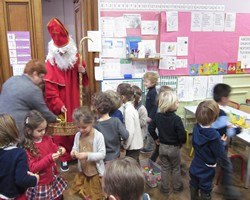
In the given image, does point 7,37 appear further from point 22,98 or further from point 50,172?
point 50,172

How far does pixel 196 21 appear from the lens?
12.7 feet

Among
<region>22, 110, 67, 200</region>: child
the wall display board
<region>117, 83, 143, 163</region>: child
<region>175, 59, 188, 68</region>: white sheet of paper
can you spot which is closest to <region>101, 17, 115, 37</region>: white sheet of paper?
the wall display board

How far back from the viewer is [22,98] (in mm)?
2199

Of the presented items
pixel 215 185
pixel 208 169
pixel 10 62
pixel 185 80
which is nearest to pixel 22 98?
pixel 10 62

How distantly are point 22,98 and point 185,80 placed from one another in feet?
8.55

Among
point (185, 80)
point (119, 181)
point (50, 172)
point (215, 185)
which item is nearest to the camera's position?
point (119, 181)

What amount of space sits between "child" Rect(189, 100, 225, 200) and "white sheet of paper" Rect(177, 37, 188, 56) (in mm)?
2025

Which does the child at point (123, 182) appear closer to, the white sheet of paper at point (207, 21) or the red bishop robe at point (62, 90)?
the red bishop robe at point (62, 90)

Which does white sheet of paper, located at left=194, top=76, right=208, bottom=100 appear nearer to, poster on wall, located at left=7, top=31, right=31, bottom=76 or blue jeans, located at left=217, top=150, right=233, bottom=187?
blue jeans, located at left=217, top=150, right=233, bottom=187

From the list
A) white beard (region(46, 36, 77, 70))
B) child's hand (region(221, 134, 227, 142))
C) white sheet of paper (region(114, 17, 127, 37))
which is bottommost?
child's hand (region(221, 134, 227, 142))

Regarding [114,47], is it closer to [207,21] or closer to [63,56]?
[63,56]

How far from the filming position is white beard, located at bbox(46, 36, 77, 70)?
9.35 ft

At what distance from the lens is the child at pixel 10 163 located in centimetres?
145

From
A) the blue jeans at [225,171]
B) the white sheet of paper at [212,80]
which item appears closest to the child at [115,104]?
the blue jeans at [225,171]
